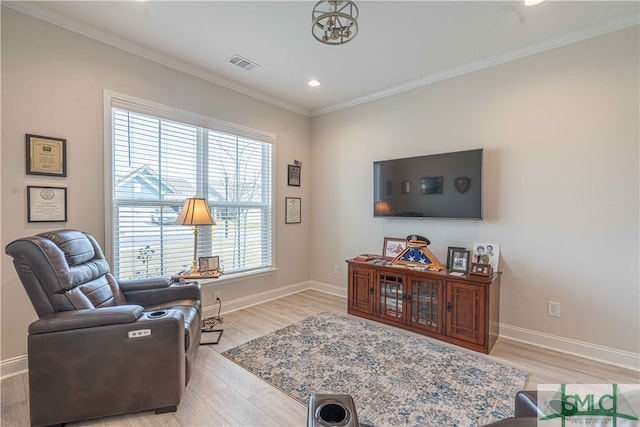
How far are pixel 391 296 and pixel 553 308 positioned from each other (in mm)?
1441

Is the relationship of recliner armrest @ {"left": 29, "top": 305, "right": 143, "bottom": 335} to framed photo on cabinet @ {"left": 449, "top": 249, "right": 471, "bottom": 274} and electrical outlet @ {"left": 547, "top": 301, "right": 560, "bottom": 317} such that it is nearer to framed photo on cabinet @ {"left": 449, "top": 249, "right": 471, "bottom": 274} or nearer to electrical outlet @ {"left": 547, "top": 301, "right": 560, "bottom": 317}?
framed photo on cabinet @ {"left": 449, "top": 249, "right": 471, "bottom": 274}

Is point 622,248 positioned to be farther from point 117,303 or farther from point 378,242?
point 117,303

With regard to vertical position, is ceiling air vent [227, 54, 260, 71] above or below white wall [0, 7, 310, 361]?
above

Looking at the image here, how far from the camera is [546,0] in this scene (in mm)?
2115

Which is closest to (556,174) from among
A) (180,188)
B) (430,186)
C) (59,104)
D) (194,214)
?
(430,186)

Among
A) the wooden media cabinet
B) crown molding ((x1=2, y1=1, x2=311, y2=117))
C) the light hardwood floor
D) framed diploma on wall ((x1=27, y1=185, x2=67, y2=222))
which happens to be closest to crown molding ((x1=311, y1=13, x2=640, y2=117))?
crown molding ((x1=2, y1=1, x2=311, y2=117))

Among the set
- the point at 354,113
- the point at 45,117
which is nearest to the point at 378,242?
the point at 354,113

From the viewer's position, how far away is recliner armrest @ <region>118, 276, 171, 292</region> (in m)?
2.37

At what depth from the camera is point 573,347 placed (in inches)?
101

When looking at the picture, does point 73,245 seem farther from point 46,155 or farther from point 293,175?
point 293,175

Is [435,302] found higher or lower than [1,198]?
lower

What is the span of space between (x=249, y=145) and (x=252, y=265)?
61.9 inches

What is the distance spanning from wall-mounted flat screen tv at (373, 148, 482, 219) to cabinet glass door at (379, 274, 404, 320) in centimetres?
79

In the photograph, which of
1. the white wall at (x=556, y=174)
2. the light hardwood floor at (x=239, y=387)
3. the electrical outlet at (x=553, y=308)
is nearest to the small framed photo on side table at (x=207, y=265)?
the light hardwood floor at (x=239, y=387)
